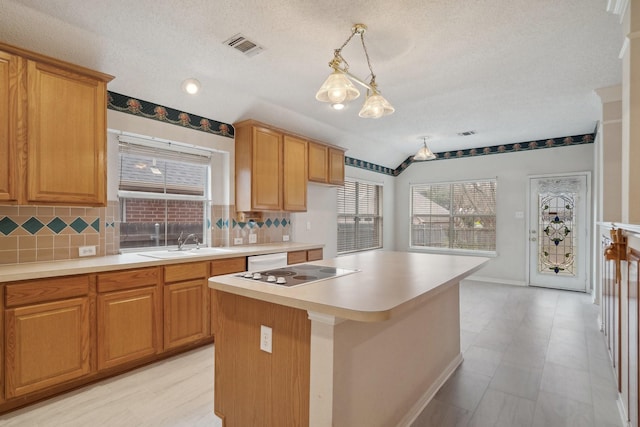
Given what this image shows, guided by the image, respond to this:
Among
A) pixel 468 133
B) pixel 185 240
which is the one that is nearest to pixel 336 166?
pixel 468 133

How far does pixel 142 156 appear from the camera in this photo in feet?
10.8

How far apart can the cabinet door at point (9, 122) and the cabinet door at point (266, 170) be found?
204 cm

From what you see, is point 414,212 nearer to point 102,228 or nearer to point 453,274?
point 453,274

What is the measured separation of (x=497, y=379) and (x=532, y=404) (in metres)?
0.33

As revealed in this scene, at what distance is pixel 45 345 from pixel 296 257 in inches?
96.4

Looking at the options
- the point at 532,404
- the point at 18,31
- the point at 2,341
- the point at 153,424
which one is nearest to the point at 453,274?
the point at 532,404

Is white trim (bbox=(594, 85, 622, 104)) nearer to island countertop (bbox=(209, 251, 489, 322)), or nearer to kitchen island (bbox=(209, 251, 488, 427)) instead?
island countertop (bbox=(209, 251, 489, 322))

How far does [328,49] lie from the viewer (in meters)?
2.62

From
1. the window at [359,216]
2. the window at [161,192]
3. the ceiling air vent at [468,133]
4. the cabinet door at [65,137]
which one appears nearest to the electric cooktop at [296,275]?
the cabinet door at [65,137]

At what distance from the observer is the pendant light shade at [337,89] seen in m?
2.06

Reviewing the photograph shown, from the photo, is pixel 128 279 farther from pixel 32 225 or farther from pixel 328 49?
pixel 328 49

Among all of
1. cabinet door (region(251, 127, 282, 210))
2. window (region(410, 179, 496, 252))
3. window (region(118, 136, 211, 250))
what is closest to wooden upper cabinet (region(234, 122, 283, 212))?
cabinet door (region(251, 127, 282, 210))

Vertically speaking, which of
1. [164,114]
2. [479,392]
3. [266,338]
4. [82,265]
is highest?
[164,114]

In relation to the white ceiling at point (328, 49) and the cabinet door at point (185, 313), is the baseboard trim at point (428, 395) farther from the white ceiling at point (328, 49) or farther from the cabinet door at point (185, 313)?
the white ceiling at point (328, 49)
